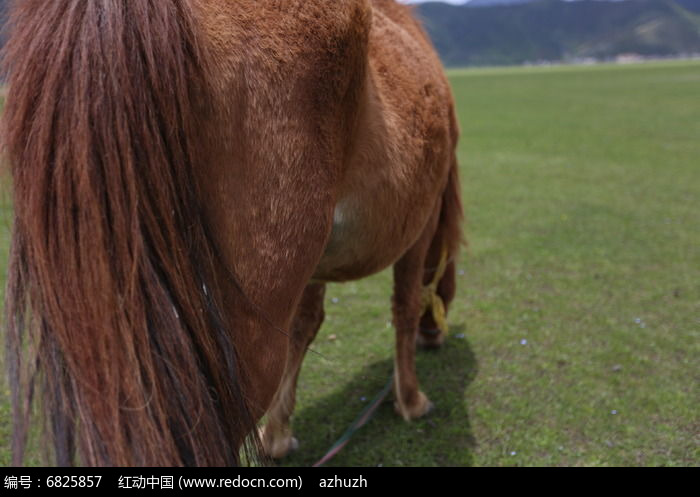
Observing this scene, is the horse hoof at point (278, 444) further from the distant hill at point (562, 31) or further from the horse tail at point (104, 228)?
the distant hill at point (562, 31)

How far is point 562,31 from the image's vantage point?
141 m

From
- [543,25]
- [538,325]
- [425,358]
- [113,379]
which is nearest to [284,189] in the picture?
[113,379]

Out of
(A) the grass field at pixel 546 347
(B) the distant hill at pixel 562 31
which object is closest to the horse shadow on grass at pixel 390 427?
(A) the grass field at pixel 546 347

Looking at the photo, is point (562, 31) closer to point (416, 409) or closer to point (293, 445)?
point (416, 409)

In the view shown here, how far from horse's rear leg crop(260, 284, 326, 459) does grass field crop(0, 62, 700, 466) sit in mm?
106

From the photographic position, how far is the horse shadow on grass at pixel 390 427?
2.50 meters

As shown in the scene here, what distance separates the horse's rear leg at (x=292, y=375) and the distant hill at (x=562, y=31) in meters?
118

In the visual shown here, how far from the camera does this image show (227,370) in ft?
3.42

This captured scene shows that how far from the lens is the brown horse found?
0.88 meters

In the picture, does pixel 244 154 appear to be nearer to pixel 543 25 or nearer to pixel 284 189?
pixel 284 189

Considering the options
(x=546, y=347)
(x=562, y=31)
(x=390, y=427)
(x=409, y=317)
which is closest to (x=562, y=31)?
(x=562, y=31)

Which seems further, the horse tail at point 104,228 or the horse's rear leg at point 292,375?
the horse's rear leg at point 292,375

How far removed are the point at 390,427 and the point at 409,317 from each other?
1.91ft

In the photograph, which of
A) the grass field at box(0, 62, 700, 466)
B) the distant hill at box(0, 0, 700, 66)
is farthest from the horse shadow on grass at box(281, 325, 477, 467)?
the distant hill at box(0, 0, 700, 66)
